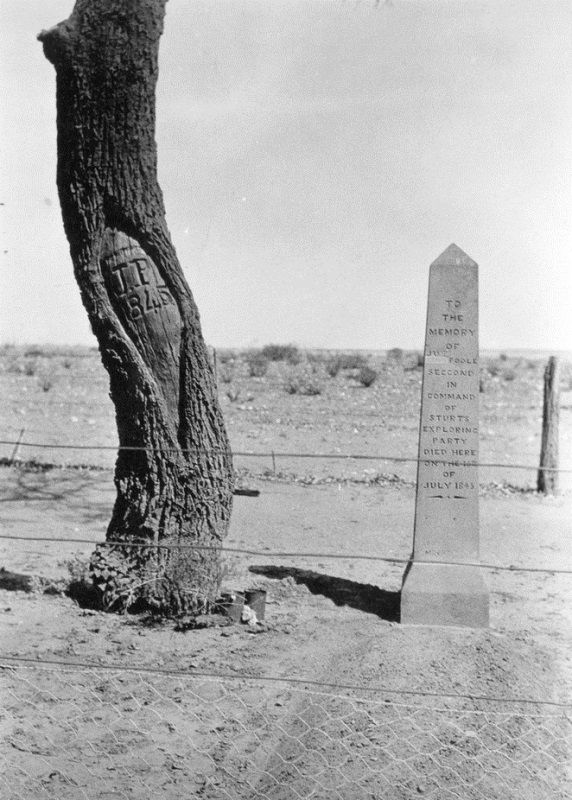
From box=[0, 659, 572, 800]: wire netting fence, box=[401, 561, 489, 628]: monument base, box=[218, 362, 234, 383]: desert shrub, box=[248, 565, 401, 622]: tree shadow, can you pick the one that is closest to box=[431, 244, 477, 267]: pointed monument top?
box=[401, 561, 489, 628]: monument base

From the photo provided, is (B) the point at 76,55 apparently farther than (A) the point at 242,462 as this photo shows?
No

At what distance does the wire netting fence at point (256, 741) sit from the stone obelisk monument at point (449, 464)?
127 centimetres

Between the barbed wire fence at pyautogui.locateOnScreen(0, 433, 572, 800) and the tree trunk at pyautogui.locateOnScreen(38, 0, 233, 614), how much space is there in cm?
111

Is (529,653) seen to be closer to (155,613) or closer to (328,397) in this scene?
(155,613)

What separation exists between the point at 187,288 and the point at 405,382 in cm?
2269

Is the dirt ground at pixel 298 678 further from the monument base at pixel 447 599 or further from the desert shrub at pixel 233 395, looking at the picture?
the desert shrub at pixel 233 395

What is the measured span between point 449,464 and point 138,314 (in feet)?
7.29

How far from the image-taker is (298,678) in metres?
4.80

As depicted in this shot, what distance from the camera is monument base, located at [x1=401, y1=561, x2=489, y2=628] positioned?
19.2ft

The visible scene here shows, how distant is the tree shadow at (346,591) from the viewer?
20.3ft

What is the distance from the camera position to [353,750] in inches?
158

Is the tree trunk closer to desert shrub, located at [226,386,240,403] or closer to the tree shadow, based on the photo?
the tree shadow

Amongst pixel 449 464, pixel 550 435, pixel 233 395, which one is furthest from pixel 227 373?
pixel 449 464

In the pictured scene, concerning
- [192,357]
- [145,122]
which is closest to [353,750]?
[192,357]
